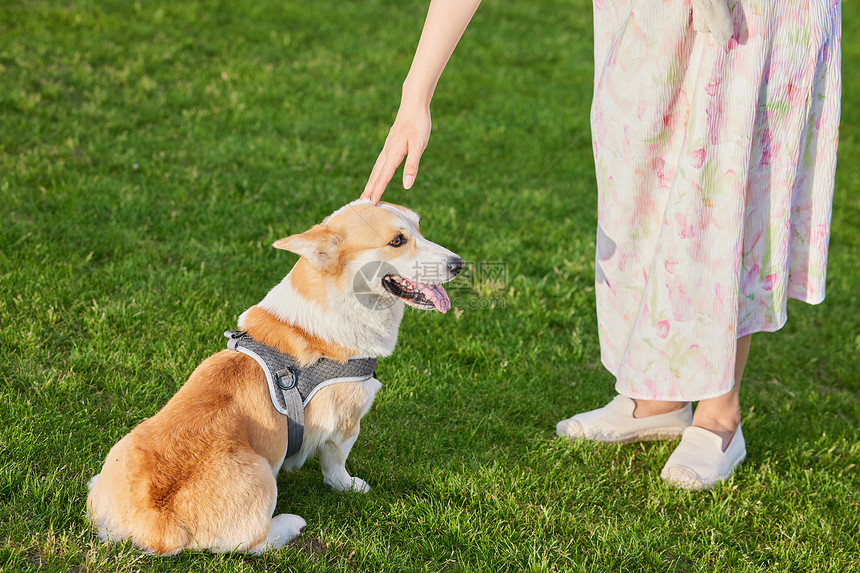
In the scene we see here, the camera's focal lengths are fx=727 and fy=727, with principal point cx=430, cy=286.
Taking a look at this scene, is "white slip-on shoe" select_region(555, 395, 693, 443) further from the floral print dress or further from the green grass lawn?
the floral print dress

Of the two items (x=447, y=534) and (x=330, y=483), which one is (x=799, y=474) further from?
(x=330, y=483)

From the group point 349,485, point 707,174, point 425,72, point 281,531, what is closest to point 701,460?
point 707,174

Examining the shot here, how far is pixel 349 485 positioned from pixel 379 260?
1.02m

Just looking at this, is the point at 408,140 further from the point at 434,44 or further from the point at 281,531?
the point at 281,531

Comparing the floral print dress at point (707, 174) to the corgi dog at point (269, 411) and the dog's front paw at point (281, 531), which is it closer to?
the corgi dog at point (269, 411)

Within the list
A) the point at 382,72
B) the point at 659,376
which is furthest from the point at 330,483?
the point at 382,72

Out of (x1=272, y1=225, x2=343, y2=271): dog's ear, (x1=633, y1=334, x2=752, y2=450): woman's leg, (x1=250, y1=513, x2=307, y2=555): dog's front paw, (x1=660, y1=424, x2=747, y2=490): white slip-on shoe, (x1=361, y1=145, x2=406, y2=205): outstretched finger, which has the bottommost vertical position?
(x1=660, y1=424, x2=747, y2=490): white slip-on shoe

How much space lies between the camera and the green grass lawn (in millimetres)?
3117

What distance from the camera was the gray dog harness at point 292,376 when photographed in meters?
2.89

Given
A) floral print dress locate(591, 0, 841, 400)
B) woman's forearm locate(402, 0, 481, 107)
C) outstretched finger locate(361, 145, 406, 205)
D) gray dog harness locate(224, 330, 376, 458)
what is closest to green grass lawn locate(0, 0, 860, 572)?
gray dog harness locate(224, 330, 376, 458)

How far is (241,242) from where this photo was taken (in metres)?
5.27

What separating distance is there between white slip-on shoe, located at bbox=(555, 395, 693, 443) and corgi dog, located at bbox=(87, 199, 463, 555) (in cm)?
122

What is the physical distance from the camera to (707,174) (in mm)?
3049

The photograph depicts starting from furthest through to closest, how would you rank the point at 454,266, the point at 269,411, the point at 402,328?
the point at 402,328
the point at 454,266
the point at 269,411
